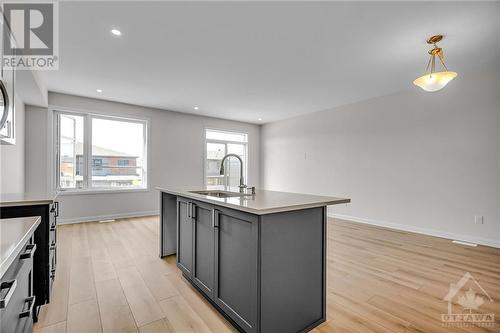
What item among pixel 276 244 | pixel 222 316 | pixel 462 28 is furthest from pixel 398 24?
pixel 222 316

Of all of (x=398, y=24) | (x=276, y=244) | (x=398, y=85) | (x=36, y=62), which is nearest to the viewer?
(x=276, y=244)

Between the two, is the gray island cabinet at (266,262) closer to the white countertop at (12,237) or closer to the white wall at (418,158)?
the white countertop at (12,237)

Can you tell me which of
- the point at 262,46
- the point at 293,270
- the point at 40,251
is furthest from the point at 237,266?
the point at 262,46

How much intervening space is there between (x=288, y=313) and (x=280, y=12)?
252 cm

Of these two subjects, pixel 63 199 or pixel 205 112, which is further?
pixel 205 112

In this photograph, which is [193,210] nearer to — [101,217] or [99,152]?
[101,217]

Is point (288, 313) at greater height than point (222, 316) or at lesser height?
greater

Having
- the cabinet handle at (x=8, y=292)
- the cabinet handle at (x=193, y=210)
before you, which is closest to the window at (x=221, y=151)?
the cabinet handle at (x=193, y=210)

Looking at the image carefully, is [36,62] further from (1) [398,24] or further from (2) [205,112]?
(1) [398,24]

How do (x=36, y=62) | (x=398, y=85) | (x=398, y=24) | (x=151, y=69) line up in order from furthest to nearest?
(x=398, y=85), (x=151, y=69), (x=36, y=62), (x=398, y=24)

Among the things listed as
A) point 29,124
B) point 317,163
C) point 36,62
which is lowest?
point 317,163

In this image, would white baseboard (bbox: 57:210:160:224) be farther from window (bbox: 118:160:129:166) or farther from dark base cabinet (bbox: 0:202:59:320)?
dark base cabinet (bbox: 0:202:59:320)

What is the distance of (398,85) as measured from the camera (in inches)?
162

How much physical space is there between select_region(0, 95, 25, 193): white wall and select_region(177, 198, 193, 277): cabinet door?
97.0 inches
